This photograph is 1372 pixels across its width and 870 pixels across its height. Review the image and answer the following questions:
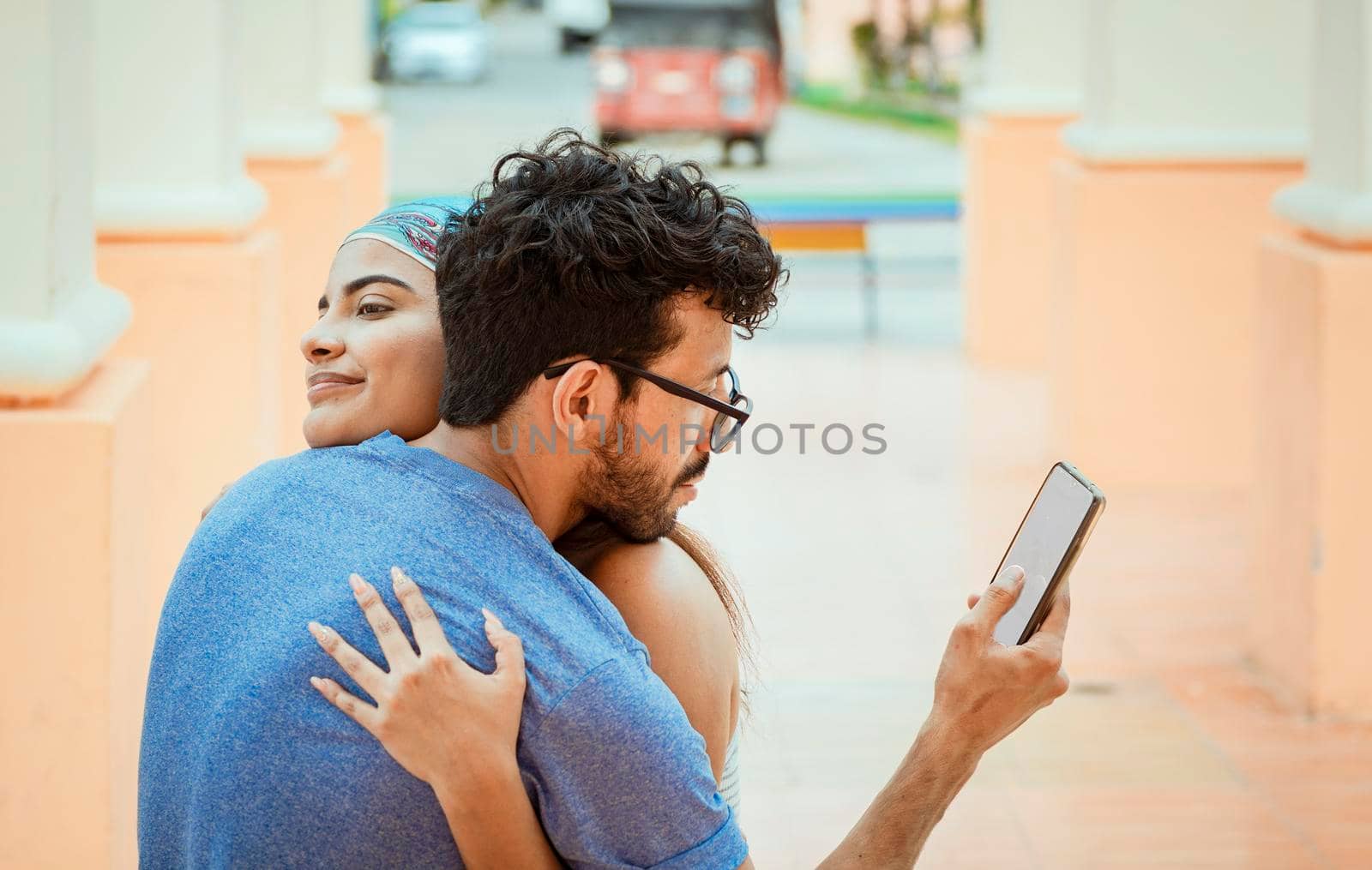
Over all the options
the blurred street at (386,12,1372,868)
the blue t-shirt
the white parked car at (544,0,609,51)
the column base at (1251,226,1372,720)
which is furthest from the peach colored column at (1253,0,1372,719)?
the white parked car at (544,0,609,51)

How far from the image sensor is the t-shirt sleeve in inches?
62.8

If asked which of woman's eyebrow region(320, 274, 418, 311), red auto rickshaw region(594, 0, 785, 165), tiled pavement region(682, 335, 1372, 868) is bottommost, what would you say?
tiled pavement region(682, 335, 1372, 868)

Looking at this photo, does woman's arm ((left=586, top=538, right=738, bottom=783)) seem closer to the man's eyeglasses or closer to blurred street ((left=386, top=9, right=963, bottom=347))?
the man's eyeglasses

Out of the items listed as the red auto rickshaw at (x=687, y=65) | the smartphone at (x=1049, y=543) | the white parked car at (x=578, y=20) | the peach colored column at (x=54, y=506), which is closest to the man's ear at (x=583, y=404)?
the smartphone at (x=1049, y=543)

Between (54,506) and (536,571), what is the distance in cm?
131

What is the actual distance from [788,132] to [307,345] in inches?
1041

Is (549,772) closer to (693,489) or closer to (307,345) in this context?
(693,489)

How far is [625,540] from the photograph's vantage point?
1.93m

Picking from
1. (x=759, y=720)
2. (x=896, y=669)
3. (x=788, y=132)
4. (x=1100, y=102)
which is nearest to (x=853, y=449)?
(x=1100, y=102)

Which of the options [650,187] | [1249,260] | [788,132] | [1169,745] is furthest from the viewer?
[788,132]

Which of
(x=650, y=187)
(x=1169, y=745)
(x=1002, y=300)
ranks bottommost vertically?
(x=1169, y=745)

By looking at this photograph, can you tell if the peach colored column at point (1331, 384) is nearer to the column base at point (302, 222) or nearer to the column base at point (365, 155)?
the column base at point (302, 222)

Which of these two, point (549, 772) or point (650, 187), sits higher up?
point (650, 187)

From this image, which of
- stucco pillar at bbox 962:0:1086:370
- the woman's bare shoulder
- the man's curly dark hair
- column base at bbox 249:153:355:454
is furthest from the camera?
stucco pillar at bbox 962:0:1086:370
